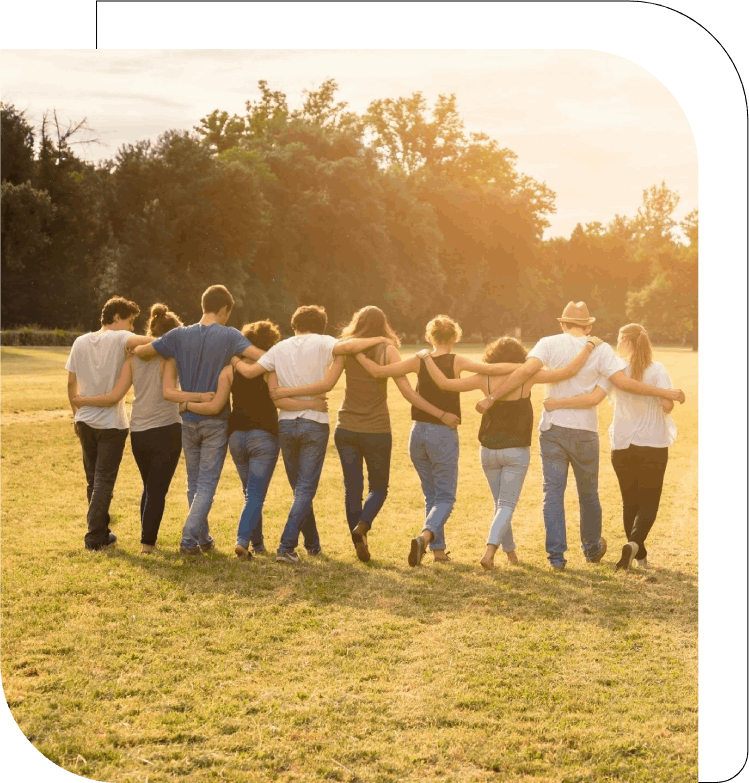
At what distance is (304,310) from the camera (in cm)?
700

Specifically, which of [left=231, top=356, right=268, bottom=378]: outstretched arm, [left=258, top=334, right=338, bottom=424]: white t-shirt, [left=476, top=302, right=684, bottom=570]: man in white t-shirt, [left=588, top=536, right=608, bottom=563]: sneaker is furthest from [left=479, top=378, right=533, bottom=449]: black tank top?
[left=231, top=356, right=268, bottom=378]: outstretched arm

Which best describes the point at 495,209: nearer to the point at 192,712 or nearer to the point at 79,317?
the point at 79,317

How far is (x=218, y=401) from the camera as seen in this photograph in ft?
22.3

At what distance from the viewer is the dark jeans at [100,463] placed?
23.7 ft

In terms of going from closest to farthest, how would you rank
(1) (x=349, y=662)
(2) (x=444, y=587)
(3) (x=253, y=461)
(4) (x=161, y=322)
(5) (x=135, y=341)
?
(1) (x=349, y=662) < (2) (x=444, y=587) < (3) (x=253, y=461) < (5) (x=135, y=341) < (4) (x=161, y=322)

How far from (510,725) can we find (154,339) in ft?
13.8

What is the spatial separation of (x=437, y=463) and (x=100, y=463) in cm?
265

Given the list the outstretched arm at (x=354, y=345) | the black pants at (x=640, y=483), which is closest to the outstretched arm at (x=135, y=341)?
the outstretched arm at (x=354, y=345)

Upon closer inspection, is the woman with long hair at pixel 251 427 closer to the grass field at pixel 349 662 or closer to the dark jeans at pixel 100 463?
the grass field at pixel 349 662

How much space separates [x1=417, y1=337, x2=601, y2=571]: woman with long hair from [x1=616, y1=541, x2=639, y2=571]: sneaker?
92 cm

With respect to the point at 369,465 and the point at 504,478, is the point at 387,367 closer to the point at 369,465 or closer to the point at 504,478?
the point at 369,465

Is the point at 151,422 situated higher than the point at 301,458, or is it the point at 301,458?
the point at 151,422

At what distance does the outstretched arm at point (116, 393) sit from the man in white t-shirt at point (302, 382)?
3.08 ft

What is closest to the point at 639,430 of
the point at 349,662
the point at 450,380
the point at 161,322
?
the point at 450,380
